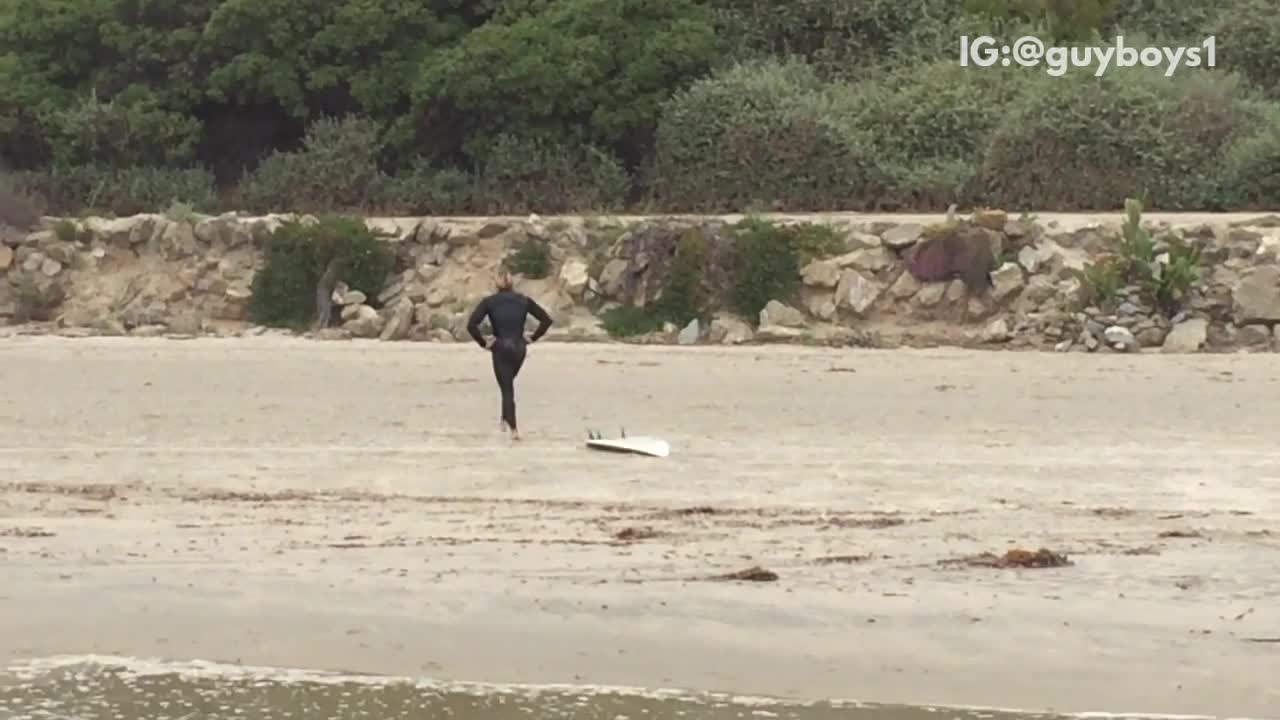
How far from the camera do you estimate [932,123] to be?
24766mm

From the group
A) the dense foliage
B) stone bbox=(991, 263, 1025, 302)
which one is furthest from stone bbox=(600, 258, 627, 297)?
stone bbox=(991, 263, 1025, 302)

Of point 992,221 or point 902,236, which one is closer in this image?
point 992,221

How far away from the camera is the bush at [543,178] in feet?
81.7

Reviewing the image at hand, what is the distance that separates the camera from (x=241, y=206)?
25.6 metres

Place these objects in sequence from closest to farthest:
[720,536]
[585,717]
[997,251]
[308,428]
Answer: [585,717], [720,536], [308,428], [997,251]

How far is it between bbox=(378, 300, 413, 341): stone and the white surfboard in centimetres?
843

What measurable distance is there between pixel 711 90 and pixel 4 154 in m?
10.7

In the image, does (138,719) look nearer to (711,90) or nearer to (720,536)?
(720,536)

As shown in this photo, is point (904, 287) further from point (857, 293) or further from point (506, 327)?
point (506, 327)

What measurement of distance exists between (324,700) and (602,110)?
19207mm

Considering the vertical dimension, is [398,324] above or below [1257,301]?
below

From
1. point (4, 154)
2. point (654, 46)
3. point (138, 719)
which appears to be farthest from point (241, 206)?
point (138, 719)

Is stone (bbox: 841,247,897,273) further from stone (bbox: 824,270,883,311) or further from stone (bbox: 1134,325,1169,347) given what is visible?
stone (bbox: 1134,325,1169,347)

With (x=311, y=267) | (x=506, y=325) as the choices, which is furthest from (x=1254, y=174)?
(x=506, y=325)
